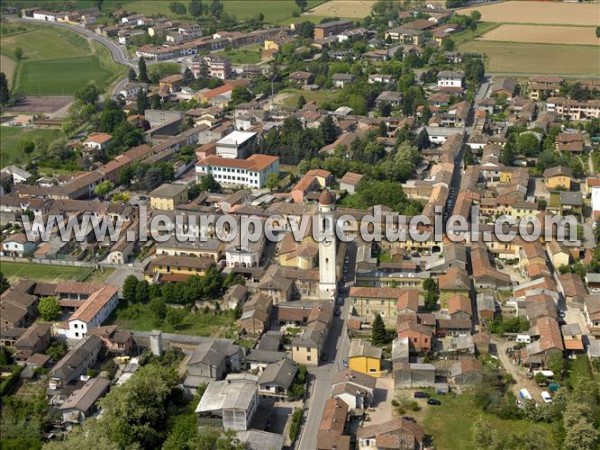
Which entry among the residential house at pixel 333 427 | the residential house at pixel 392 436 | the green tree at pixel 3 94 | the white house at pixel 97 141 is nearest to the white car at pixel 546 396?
the residential house at pixel 392 436

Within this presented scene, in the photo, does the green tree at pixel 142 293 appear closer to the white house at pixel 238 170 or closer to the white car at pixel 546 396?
the white house at pixel 238 170

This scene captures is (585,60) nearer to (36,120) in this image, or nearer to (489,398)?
(36,120)

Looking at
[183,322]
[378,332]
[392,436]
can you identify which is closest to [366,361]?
[378,332]

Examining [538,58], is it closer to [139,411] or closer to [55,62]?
[55,62]

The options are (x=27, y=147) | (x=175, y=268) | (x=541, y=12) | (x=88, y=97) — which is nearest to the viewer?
(x=175, y=268)

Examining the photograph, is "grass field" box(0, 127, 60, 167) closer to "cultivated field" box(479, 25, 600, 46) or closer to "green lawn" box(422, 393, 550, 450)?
"green lawn" box(422, 393, 550, 450)

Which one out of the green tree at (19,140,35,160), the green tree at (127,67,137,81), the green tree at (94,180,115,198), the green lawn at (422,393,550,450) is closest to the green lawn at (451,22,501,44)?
the green tree at (127,67,137,81)
